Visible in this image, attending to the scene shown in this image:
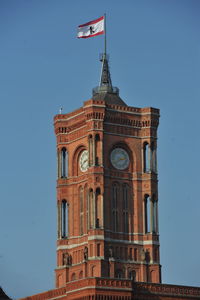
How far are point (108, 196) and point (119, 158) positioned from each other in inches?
204

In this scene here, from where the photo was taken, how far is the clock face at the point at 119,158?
139 m

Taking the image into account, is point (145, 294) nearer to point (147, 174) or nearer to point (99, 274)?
point (99, 274)

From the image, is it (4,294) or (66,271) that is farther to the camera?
(4,294)

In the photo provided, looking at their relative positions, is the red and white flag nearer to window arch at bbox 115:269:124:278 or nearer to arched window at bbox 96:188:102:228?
arched window at bbox 96:188:102:228

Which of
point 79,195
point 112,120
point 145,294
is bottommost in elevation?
point 145,294

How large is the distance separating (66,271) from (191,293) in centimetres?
1519

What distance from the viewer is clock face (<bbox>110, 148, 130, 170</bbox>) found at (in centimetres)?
13925

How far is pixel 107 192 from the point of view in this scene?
451 ft

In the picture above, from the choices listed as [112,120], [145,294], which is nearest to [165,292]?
[145,294]

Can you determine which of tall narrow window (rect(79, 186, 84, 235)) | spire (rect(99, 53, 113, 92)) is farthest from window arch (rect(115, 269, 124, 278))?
spire (rect(99, 53, 113, 92))

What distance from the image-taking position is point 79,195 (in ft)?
458

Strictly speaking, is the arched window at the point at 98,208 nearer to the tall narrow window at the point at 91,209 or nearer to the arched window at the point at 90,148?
the tall narrow window at the point at 91,209

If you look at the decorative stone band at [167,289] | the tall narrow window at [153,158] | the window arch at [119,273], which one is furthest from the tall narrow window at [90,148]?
the decorative stone band at [167,289]

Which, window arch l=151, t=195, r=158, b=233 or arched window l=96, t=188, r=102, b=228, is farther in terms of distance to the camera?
window arch l=151, t=195, r=158, b=233
